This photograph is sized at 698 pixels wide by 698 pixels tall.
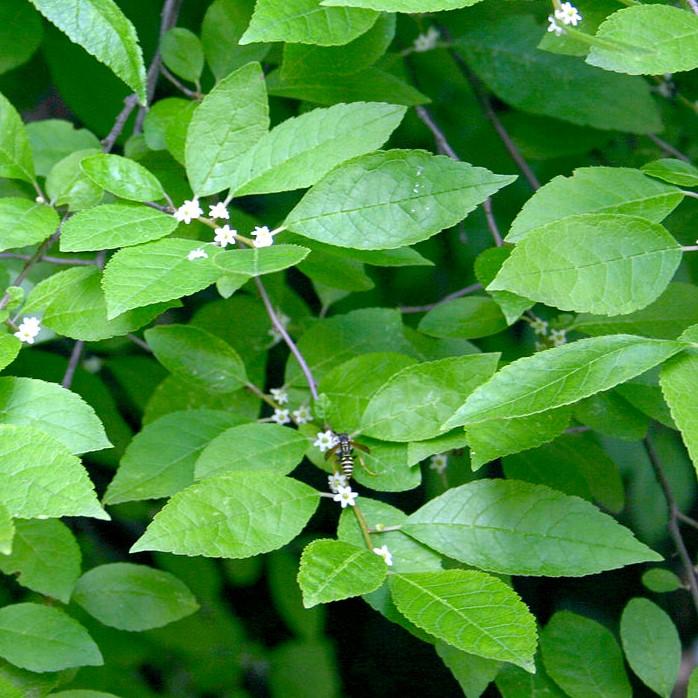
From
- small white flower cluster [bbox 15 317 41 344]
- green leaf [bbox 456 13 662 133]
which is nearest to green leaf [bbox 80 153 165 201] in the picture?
small white flower cluster [bbox 15 317 41 344]

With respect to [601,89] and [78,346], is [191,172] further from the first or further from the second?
[601,89]

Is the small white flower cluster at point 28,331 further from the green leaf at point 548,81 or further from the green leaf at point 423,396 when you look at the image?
the green leaf at point 548,81

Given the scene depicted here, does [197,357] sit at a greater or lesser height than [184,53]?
lesser

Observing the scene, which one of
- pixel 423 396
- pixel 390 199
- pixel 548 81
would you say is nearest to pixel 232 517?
pixel 423 396

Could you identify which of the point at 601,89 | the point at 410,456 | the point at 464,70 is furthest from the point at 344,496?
the point at 464,70

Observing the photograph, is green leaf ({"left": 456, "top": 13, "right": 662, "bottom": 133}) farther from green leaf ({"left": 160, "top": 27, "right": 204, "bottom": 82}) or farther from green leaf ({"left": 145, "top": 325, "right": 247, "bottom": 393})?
green leaf ({"left": 145, "top": 325, "right": 247, "bottom": 393})

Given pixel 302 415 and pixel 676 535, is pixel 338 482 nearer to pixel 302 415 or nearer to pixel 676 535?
pixel 302 415
